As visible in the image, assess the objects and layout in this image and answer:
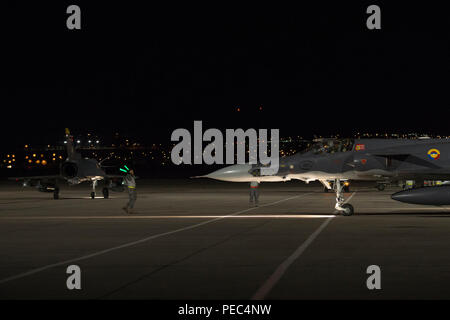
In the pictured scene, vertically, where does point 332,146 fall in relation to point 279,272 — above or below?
above

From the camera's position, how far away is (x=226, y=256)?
14852 millimetres

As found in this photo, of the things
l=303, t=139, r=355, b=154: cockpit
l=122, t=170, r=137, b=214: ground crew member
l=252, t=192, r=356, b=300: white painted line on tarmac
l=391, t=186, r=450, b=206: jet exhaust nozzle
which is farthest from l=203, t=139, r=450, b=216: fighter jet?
l=252, t=192, r=356, b=300: white painted line on tarmac

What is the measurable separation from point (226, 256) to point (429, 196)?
1168 centimetres

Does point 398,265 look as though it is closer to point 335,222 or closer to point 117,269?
point 117,269

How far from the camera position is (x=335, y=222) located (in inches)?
934

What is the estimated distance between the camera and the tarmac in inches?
424

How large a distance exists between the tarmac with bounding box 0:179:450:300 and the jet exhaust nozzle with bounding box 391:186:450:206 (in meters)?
0.65

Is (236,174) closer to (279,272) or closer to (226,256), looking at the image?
(226,256)

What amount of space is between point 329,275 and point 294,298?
219cm

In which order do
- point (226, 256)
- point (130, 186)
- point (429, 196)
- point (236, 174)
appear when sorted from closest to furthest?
point (226, 256), point (429, 196), point (236, 174), point (130, 186)

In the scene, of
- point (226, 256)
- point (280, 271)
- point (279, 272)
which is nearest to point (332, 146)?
point (226, 256)

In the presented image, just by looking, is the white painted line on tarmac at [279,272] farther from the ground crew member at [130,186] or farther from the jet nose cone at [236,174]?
the ground crew member at [130,186]
